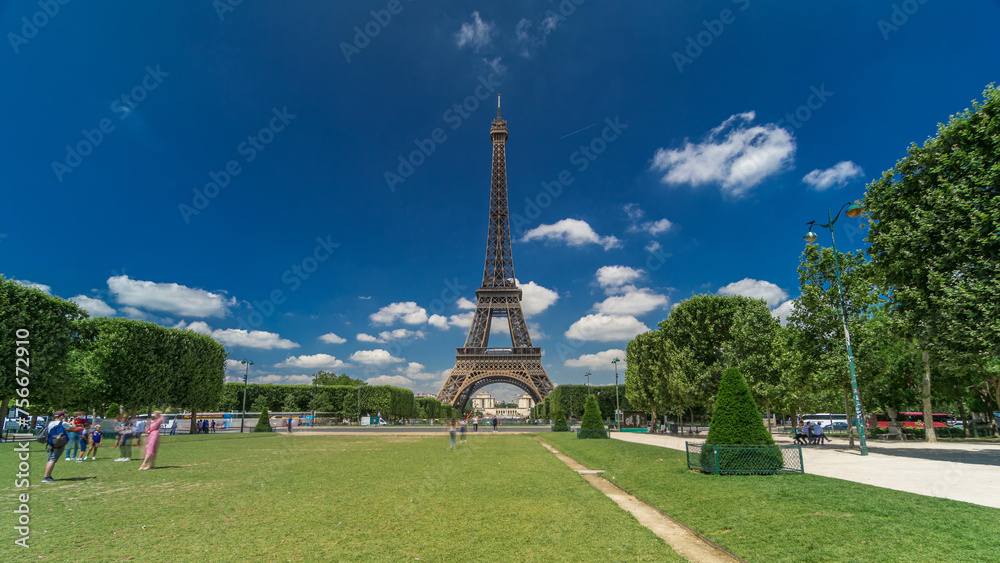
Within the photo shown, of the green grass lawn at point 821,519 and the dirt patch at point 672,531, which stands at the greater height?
the green grass lawn at point 821,519

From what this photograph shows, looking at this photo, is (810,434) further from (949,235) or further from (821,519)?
(821,519)

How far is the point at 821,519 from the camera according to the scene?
321 inches

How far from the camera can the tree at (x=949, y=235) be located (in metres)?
15.6

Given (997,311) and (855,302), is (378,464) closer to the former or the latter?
(997,311)

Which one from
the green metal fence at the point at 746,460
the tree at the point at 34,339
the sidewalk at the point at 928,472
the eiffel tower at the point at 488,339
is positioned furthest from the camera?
the eiffel tower at the point at 488,339

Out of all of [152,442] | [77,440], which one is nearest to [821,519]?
[152,442]

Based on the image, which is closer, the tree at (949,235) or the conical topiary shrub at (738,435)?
the conical topiary shrub at (738,435)

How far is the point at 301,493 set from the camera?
457 inches

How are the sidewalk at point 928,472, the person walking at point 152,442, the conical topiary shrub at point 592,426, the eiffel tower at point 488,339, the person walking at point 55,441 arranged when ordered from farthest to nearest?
1. the eiffel tower at point 488,339
2. the conical topiary shrub at point 592,426
3. the person walking at point 152,442
4. the person walking at point 55,441
5. the sidewalk at point 928,472

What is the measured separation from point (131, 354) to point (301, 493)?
28.8 metres

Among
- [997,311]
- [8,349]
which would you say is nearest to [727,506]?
[997,311]

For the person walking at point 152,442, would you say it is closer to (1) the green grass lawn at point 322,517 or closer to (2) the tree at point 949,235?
(1) the green grass lawn at point 322,517

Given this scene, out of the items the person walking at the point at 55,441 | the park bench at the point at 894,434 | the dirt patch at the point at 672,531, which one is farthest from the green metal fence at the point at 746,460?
the park bench at the point at 894,434

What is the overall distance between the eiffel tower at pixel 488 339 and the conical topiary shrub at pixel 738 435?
5532 cm
